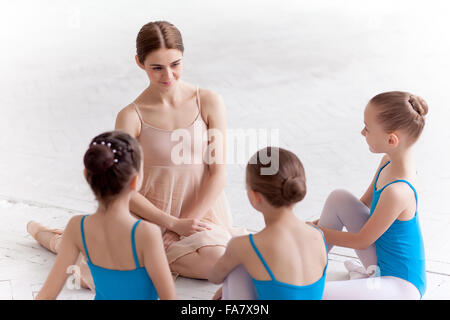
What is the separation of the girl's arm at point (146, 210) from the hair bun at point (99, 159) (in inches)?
36.9

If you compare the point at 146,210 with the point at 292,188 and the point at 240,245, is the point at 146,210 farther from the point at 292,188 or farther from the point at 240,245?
the point at 292,188

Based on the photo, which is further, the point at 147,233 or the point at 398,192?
the point at 398,192

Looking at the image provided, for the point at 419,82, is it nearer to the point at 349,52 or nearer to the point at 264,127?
the point at 349,52

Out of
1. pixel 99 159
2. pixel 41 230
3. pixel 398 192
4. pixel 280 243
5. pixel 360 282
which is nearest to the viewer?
pixel 99 159

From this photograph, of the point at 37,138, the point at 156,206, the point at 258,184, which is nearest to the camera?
the point at 258,184

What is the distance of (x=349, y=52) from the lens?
369 inches

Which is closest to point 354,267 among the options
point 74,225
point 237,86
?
point 74,225

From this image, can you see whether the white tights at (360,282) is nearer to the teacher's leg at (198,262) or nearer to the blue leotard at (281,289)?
the blue leotard at (281,289)

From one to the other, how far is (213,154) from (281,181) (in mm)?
1108

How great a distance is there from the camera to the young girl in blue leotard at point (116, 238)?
224 cm

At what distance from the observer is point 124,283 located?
239cm

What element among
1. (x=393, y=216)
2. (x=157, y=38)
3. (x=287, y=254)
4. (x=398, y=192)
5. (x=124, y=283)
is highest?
(x=157, y=38)

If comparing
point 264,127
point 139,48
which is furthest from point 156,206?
point 264,127
